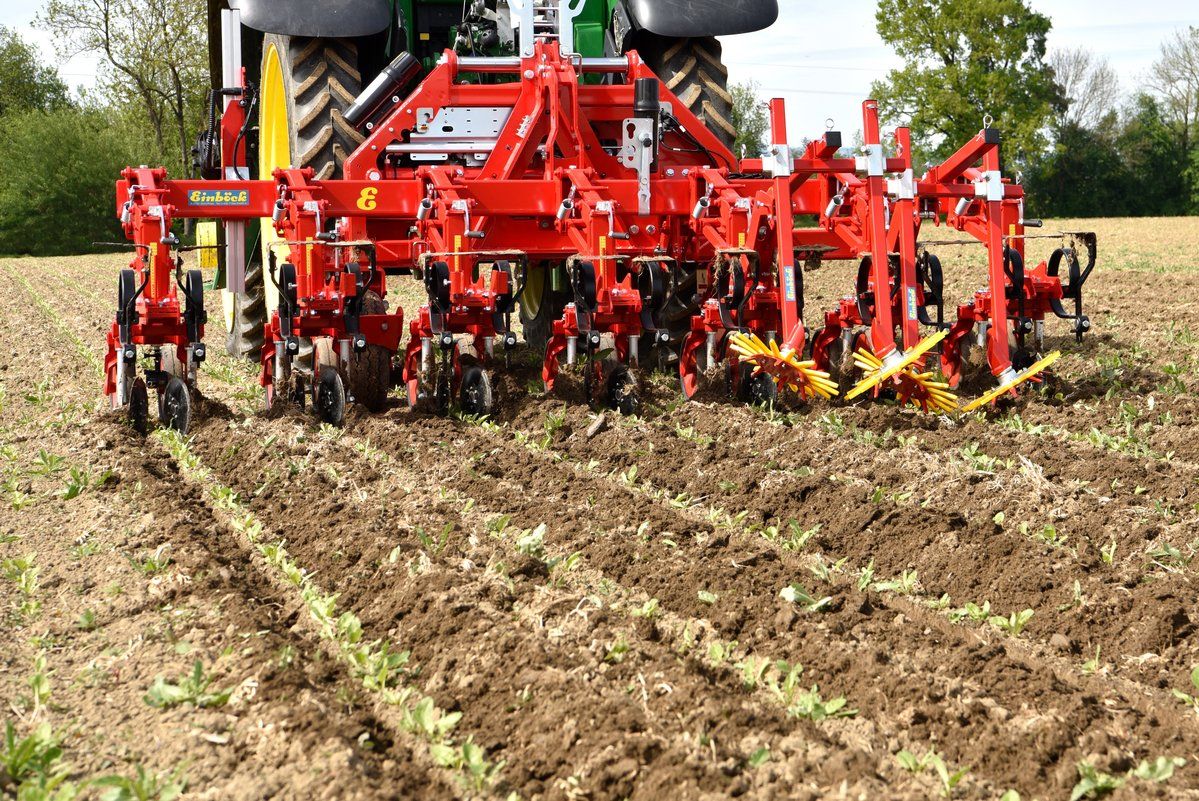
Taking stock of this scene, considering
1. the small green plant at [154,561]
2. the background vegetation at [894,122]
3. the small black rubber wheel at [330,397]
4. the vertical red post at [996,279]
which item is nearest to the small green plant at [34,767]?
the small green plant at [154,561]

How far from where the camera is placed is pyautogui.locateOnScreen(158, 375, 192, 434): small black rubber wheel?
606cm

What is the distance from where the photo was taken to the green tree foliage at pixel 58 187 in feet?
122

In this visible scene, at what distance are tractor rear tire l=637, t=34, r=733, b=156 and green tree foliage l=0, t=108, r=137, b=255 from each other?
3166 cm

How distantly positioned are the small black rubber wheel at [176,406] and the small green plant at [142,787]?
3704 millimetres

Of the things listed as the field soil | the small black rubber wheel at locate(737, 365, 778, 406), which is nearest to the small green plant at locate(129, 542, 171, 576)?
the field soil

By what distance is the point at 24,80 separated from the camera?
2040 inches

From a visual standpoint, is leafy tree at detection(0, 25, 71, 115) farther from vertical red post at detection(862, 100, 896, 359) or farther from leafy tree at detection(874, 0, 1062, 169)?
vertical red post at detection(862, 100, 896, 359)

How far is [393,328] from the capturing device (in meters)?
6.69

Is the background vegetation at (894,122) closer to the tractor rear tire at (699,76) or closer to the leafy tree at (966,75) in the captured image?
the leafy tree at (966,75)

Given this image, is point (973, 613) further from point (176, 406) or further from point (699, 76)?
point (699, 76)

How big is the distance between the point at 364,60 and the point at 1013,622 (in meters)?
6.16

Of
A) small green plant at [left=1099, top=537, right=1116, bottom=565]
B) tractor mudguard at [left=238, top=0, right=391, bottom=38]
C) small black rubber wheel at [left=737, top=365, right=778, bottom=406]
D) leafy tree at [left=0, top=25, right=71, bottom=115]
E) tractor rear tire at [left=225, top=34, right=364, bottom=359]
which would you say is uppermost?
leafy tree at [left=0, top=25, right=71, bottom=115]

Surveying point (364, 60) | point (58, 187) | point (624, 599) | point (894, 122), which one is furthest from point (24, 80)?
point (624, 599)

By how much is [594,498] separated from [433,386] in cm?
202
